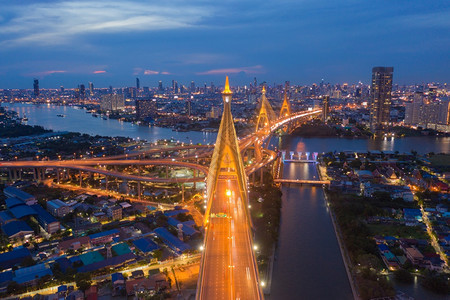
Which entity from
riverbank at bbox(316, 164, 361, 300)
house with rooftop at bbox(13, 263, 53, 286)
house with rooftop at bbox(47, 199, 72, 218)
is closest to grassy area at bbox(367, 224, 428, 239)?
riverbank at bbox(316, 164, 361, 300)

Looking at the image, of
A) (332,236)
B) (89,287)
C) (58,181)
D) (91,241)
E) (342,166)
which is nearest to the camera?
(89,287)

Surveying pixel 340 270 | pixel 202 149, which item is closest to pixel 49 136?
pixel 202 149

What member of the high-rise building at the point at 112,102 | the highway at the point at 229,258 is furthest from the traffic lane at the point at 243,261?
the high-rise building at the point at 112,102

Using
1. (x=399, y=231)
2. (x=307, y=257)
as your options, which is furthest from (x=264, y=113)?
(x=307, y=257)

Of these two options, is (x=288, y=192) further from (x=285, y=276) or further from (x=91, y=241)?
(x=91, y=241)

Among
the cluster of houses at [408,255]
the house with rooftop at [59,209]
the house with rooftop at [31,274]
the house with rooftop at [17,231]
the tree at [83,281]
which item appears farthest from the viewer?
the house with rooftop at [59,209]

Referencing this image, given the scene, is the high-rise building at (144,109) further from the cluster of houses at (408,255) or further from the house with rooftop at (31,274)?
the cluster of houses at (408,255)

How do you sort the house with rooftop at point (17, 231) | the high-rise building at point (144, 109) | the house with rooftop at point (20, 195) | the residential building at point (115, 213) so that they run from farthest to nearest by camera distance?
the high-rise building at point (144, 109) → the house with rooftop at point (20, 195) → the residential building at point (115, 213) → the house with rooftop at point (17, 231)

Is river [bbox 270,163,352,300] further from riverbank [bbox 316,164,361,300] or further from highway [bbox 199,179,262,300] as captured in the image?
highway [bbox 199,179,262,300]

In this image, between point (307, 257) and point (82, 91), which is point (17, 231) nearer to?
point (307, 257)
